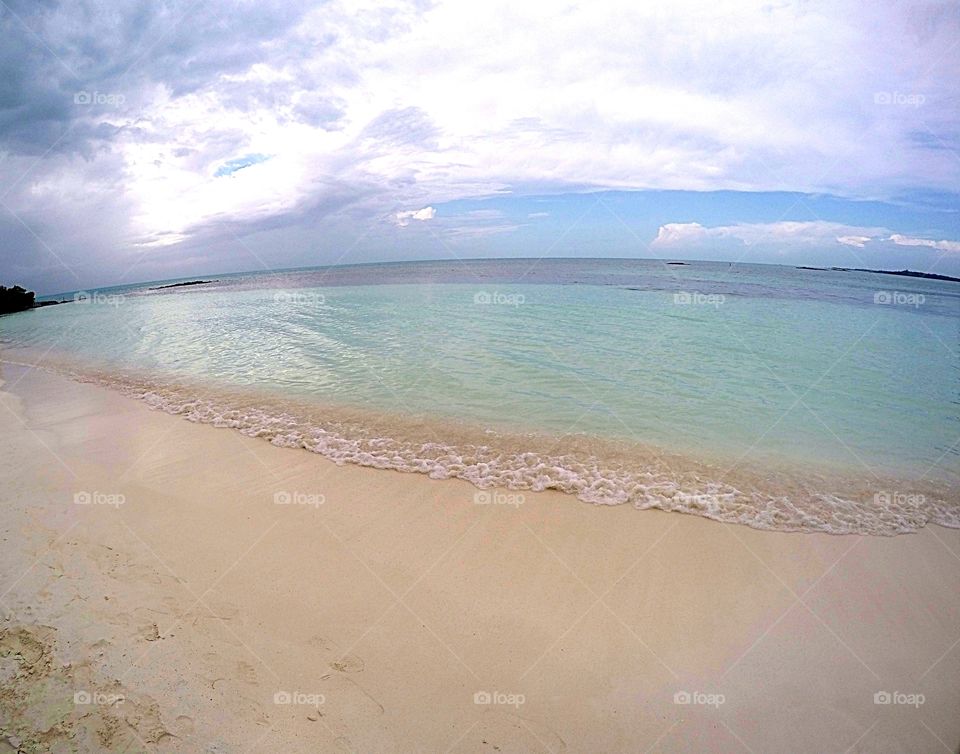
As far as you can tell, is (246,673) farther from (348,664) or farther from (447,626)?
(447,626)

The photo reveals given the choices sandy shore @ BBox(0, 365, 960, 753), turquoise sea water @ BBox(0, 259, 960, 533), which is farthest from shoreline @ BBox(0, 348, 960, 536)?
sandy shore @ BBox(0, 365, 960, 753)

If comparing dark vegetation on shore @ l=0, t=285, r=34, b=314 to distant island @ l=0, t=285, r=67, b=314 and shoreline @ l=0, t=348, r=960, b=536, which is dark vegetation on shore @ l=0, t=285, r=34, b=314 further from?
shoreline @ l=0, t=348, r=960, b=536

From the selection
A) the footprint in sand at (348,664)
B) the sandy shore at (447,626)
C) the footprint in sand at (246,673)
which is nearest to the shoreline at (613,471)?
the sandy shore at (447,626)

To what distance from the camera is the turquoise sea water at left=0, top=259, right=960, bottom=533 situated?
248 inches

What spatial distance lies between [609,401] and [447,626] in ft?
20.6

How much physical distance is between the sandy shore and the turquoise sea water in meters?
0.85

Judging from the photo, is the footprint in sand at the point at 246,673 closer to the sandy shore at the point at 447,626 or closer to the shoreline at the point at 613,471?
the sandy shore at the point at 447,626

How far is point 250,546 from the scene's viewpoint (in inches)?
191

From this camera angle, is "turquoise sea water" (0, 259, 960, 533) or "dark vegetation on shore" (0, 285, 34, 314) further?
"dark vegetation on shore" (0, 285, 34, 314)

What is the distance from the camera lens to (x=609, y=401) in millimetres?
9219

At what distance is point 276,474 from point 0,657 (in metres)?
3.29

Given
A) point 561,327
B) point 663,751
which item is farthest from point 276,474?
point 561,327

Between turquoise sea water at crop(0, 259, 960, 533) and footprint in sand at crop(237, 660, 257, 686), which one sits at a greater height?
turquoise sea water at crop(0, 259, 960, 533)

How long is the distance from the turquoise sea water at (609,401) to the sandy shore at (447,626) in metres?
0.85
